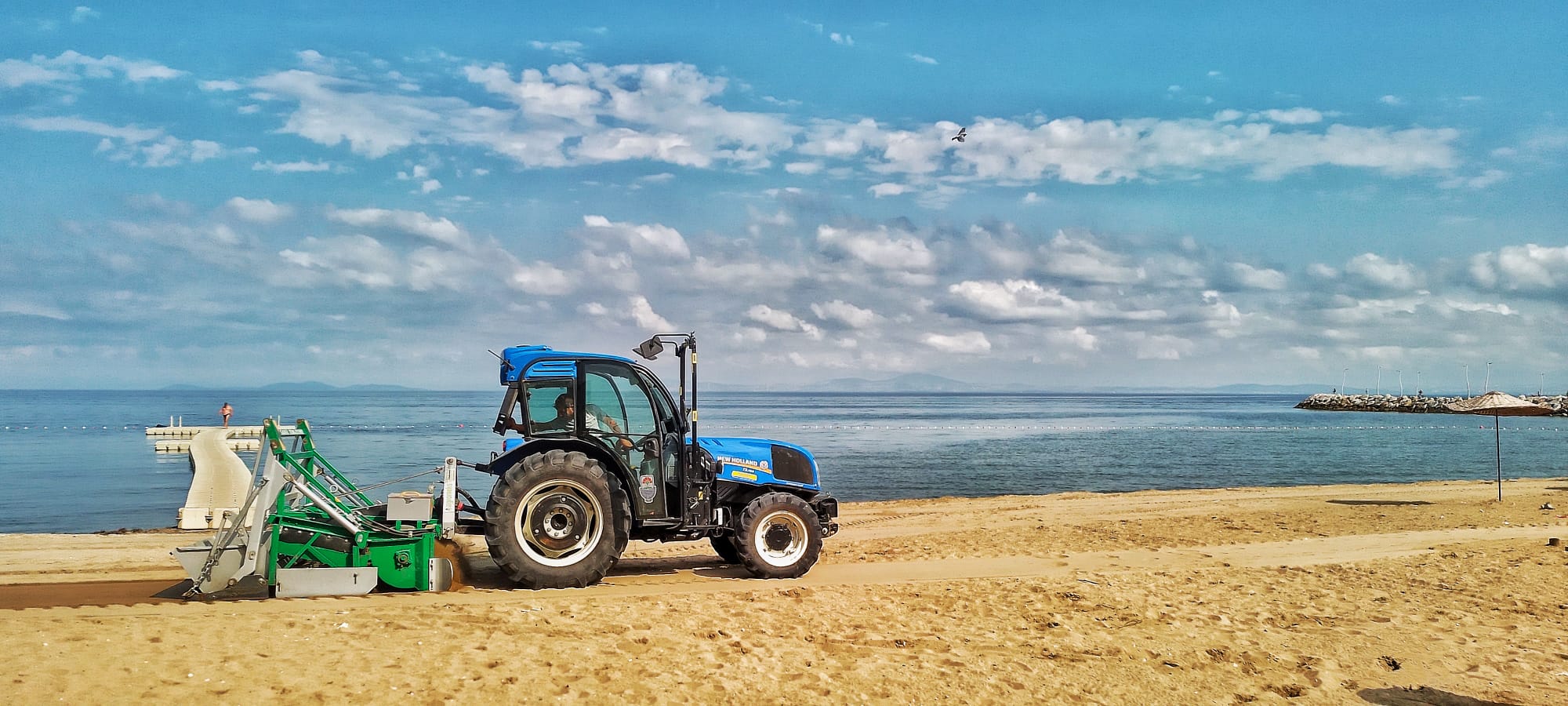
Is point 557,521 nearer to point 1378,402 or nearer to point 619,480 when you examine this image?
point 619,480

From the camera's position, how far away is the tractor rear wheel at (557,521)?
820 cm

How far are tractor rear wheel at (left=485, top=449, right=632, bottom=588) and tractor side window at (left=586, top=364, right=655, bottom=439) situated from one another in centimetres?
52

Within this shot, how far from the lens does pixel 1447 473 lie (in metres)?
29.9

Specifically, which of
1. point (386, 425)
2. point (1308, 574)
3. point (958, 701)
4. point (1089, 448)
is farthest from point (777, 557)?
point (386, 425)

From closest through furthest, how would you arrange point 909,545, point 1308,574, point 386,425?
1. point 1308,574
2. point 909,545
3. point 386,425

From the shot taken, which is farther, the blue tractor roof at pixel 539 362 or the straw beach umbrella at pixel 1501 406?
the straw beach umbrella at pixel 1501 406

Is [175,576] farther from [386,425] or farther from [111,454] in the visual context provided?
[386,425]

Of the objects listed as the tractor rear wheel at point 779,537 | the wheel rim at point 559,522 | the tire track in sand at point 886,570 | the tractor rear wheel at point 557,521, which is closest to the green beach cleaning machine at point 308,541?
the tire track in sand at point 886,570

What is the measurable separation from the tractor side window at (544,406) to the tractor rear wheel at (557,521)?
0.31 metres

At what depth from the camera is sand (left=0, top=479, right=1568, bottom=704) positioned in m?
5.54

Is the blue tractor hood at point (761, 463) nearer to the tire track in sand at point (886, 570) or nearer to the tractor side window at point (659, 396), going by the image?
the tractor side window at point (659, 396)

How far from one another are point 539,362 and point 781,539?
118 inches

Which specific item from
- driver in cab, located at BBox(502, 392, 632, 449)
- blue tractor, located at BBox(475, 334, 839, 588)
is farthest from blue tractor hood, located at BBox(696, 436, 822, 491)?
driver in cab, located at BBox(502, 392, 632, 449)

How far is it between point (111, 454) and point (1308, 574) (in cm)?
4019
